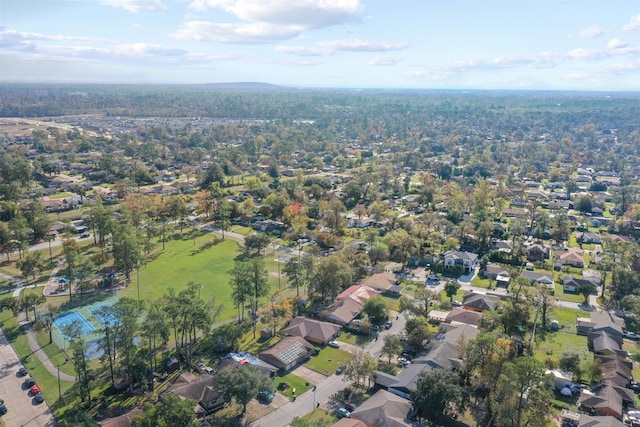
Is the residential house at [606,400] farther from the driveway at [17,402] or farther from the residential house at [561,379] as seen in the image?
the driveway at [17,402]

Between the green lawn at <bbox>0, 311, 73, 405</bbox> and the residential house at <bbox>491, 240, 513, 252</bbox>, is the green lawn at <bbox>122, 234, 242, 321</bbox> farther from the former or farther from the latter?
the residential house at <bbox>491, 240, 513, 252</bbox>

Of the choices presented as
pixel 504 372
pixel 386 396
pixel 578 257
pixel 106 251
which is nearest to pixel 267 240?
pixel 106 251

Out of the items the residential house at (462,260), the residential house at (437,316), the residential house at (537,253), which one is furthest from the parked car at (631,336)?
the residential house at (537,253)

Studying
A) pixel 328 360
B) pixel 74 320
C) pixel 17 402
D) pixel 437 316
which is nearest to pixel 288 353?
pixel 328 360

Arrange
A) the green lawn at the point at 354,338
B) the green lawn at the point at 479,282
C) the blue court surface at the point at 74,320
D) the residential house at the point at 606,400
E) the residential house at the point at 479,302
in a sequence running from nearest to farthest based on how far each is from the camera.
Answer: the residential house at the point at 606,400 → the green lawn at the point at 354,338 → the blue court surface at the point at 74,320 → the residential house at the point at 479,302 → the green lawn at the point at 479,282

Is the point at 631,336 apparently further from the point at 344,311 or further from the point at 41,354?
the point at 41,354

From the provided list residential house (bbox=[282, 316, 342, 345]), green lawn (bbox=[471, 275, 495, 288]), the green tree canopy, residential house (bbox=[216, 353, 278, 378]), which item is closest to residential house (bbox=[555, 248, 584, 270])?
green lawn (bbox=[471, 275, 495, 288])
